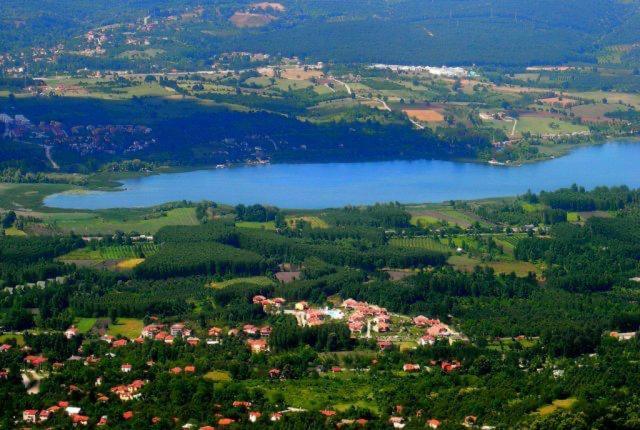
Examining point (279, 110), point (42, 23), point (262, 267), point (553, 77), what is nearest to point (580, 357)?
point (262, 267)

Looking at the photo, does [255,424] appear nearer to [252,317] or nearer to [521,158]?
[252,317]

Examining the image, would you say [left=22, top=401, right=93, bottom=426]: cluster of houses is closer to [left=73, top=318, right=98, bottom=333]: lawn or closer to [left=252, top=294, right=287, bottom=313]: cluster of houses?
[left=73, top=318, right=98, bottom=333]: lawn

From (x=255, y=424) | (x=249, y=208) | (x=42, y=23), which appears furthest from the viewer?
(x=42, y=23)

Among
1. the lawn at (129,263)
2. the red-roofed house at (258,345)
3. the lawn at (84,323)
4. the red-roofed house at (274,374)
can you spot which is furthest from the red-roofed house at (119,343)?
the lawn at (129,263)

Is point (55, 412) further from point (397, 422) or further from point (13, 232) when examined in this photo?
point (13, 232)

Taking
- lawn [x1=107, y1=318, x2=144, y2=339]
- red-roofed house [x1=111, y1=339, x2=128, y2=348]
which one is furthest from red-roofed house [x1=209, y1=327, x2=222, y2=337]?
red-roofed house [x1=111, y1=339, x2=128, y2=348]
